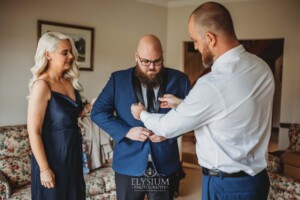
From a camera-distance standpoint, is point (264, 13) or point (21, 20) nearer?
Answer: point (21, 20)

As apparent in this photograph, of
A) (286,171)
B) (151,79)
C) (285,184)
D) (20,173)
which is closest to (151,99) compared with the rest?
(151,79)

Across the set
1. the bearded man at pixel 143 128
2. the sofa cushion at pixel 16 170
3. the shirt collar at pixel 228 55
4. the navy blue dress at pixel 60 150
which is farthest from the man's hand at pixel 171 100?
the sofa cushion at pixel 16 170

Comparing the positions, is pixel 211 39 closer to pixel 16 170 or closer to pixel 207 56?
pixel 207 56

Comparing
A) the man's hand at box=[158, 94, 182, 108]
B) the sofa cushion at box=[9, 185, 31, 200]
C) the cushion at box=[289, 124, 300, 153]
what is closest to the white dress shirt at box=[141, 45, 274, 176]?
the man's hand at box=[158, 94, 182, 108]

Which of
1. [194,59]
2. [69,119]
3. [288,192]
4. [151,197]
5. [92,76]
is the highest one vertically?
[194,59]

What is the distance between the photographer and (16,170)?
3105mm

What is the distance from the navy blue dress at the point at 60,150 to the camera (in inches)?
72.6

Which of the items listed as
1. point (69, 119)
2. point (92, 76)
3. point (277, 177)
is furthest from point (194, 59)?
point (69, 119)

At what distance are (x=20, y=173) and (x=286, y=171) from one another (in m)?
3.01

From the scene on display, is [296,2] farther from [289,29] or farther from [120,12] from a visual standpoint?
[120,12]

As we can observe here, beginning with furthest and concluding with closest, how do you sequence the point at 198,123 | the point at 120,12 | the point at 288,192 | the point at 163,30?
the point at 163,30 < the point at 120,12 < the point at 288,192 < the point at 198,123

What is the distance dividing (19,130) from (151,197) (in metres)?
2.02

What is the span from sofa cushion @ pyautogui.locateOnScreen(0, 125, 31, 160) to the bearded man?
1.70m

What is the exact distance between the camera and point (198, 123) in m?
1.30
